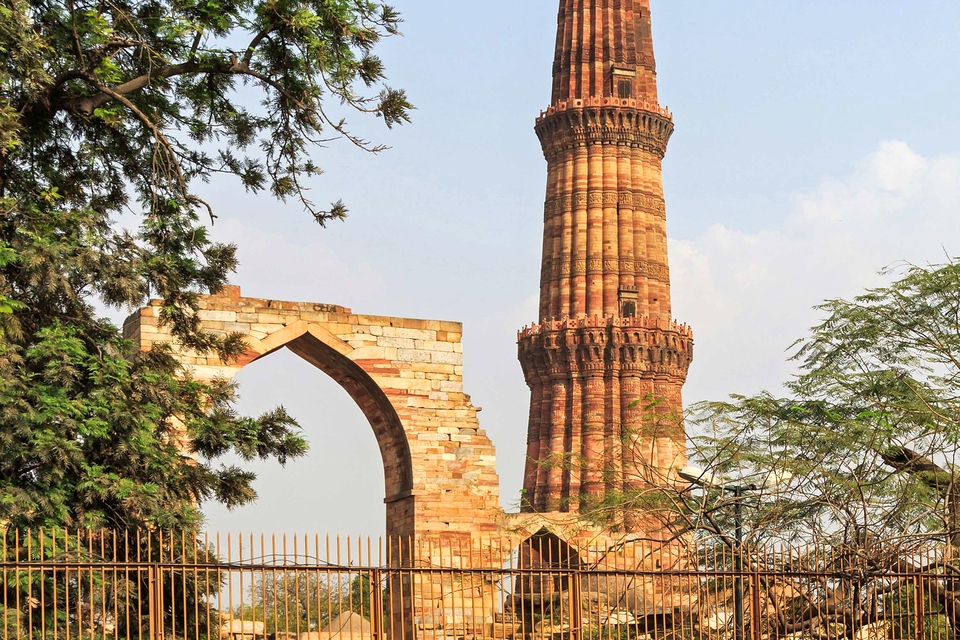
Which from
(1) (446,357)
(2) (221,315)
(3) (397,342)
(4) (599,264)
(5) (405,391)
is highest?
(4) (599,264)

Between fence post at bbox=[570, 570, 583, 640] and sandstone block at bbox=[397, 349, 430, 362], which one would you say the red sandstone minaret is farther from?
fence post at bbox=[570, 570, 583, 640]

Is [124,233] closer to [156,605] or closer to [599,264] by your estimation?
[156,605]

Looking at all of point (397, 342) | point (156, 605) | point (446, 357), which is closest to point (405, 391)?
point (397, 342)

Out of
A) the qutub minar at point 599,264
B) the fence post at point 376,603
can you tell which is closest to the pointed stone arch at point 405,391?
the fence post at point 376,603

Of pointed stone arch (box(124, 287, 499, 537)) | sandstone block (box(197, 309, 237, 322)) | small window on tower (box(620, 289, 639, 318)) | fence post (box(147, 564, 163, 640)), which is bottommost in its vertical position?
fence post (box(147, 564, 163, 640))

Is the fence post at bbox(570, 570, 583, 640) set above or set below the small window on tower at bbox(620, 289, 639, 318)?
below

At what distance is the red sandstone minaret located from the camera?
3769cm

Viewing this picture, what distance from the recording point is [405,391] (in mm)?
18047

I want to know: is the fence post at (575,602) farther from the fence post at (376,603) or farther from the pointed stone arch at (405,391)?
the pointed stone arch at (405,391)

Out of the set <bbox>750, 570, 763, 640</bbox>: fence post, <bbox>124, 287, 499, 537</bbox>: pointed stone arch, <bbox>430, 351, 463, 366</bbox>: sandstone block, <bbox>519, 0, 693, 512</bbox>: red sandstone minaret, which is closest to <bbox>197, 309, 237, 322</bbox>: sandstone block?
<bbox>124, 287, 499, 537</bbox>: pointed stone arch

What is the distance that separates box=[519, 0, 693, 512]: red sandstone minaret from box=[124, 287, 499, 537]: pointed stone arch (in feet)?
61.9

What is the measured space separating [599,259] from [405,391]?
20823 mm

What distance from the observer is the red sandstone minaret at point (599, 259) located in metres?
37.7

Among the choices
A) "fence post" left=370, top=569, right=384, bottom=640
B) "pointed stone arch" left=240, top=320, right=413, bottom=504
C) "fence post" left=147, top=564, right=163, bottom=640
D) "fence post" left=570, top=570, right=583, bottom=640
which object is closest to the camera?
"fence post" left=147, top=564, right=163, bottom=640
